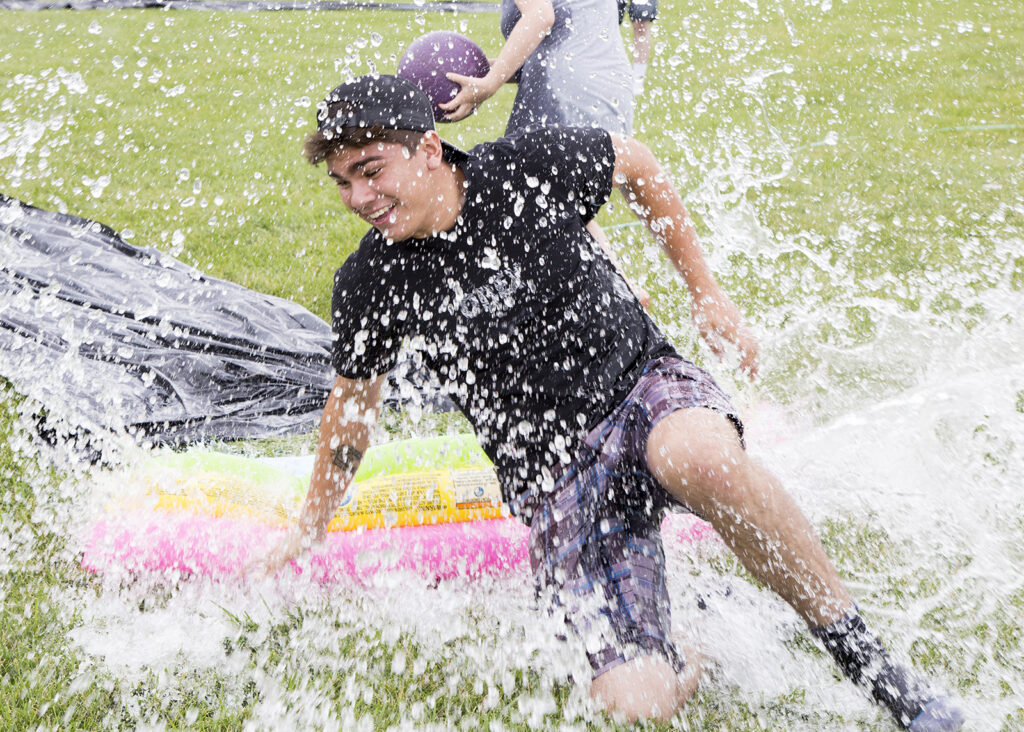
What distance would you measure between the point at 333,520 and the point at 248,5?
1246 centimetres

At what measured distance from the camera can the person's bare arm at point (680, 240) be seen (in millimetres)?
2680

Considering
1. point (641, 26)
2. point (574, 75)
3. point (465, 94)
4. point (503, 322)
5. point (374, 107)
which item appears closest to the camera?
point (374, 107)

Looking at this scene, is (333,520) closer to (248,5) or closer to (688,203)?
(688,203)

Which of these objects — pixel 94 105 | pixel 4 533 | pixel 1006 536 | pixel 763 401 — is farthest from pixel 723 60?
pixel 4 533

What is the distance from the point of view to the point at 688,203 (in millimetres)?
5789

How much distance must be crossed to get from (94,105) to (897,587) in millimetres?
8619

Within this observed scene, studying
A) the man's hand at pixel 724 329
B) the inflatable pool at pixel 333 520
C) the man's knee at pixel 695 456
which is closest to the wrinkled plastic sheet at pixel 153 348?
the inflatable pool at pixel 333 520

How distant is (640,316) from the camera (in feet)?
8.50

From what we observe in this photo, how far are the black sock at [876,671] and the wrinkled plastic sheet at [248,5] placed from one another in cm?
1213

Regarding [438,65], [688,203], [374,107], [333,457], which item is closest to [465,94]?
[438,65]

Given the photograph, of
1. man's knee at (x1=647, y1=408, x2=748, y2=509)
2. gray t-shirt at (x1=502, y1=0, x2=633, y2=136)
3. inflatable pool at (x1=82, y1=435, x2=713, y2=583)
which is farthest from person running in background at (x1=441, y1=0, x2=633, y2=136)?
man's knee at (x1=647, y1=408, x2=748, y2=509)

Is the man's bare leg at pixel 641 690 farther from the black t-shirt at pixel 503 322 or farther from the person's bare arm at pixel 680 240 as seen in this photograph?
the person's bare arm at pixel 680 240

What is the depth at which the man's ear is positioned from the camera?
2.36m

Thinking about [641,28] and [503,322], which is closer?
[503,322]
